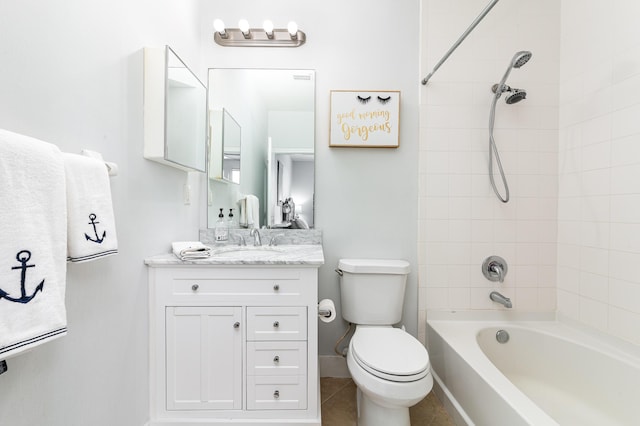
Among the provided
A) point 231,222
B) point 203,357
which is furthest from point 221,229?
point 203,357

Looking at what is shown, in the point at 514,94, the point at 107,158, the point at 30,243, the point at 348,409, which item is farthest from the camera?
the point at 514,94

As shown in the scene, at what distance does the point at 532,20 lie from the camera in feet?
5.60

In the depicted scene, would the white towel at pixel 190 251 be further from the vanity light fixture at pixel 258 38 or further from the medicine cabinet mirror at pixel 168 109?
the vanity light fixture at pixel 258 38

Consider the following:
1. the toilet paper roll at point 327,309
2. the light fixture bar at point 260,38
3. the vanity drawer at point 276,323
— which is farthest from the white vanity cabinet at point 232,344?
the light fixture bar at point 260,38

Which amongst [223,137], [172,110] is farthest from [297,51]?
[172,110]

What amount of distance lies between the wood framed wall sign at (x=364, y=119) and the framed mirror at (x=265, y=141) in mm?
161

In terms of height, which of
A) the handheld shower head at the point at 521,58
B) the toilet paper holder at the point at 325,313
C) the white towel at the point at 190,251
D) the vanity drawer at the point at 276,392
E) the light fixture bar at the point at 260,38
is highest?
the light fixture bar at the point at 260,38

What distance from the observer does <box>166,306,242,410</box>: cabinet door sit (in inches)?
48.1

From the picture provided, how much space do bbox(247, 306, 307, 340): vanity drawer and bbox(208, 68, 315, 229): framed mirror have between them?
0.64 meters

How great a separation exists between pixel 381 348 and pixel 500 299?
0.90 metres

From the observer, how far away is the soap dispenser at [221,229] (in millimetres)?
1697

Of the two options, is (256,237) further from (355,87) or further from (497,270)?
(497,270)

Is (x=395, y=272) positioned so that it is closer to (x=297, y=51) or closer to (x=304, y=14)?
(x=297, y=51)

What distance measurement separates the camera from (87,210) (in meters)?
0.79
